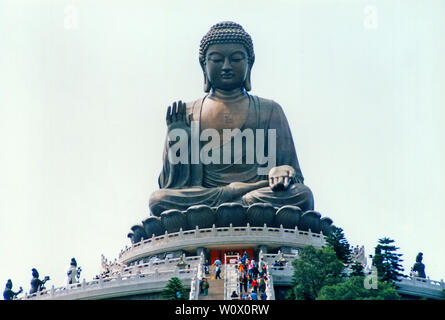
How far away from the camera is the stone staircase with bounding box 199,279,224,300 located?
18.2 m

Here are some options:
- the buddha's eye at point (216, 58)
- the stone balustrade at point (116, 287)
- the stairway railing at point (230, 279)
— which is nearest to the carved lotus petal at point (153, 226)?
the stone balustrade at point (116, 287)

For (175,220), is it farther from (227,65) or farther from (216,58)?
(216,58)

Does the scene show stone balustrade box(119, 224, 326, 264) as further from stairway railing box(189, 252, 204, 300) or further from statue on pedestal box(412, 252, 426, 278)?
stairway railing box(189, 252, 204, 300)

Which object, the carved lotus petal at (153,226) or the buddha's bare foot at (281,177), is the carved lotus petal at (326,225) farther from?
the carved lotus petal at (153,226)

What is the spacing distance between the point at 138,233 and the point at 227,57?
6.53 meters

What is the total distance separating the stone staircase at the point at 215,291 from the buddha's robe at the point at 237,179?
791 cm

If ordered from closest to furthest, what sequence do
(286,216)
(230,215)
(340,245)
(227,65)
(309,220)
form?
(340,245) → (230,215) → (286,216) → (309,220) → (227,65)

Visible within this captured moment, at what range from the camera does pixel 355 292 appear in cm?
1678

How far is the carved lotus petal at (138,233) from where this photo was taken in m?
28.0

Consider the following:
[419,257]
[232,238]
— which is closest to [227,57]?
[232,238]

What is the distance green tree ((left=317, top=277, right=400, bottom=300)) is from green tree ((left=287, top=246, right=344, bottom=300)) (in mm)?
904

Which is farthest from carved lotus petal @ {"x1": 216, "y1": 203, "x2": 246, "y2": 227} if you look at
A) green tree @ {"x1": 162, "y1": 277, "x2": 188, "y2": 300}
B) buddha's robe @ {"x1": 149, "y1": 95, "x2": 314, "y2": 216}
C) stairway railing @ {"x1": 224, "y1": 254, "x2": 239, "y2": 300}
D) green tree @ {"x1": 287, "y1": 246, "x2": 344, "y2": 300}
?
green tree @ {"x1": 162, "y1": 277, "x2": 188, "y2": 300}
